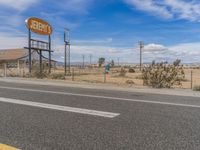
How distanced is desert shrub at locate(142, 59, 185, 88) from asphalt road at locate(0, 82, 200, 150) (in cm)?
852

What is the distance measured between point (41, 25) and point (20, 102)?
26.1 meters

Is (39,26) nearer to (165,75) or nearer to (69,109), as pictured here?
(165,75)

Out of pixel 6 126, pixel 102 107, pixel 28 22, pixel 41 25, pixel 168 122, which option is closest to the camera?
pixel 6 126

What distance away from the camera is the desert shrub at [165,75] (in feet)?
53.6

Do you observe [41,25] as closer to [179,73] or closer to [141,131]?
[179,73]

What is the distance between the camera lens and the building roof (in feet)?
189

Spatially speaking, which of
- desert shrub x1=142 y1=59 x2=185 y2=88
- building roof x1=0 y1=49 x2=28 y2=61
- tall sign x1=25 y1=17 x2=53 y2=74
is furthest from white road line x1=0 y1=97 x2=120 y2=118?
building roof x1=0 y1=49 x2=28 y2=61

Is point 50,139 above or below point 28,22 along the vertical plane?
below

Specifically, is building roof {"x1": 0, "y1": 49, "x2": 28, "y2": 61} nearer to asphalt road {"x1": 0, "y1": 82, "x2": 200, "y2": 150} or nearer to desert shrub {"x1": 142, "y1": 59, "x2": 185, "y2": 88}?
desert shrub {"x1": 142, "y1": 59, "x2": 185, "y2": 88}

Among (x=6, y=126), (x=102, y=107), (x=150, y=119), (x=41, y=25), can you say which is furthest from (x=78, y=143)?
(x=41, y=25)

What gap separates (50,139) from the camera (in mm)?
4531

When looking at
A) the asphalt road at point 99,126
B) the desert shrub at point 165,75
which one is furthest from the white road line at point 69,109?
the desert shrub at point 165,75

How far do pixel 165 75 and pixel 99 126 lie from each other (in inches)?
466

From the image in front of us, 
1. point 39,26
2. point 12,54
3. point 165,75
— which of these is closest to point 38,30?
point 39,26
